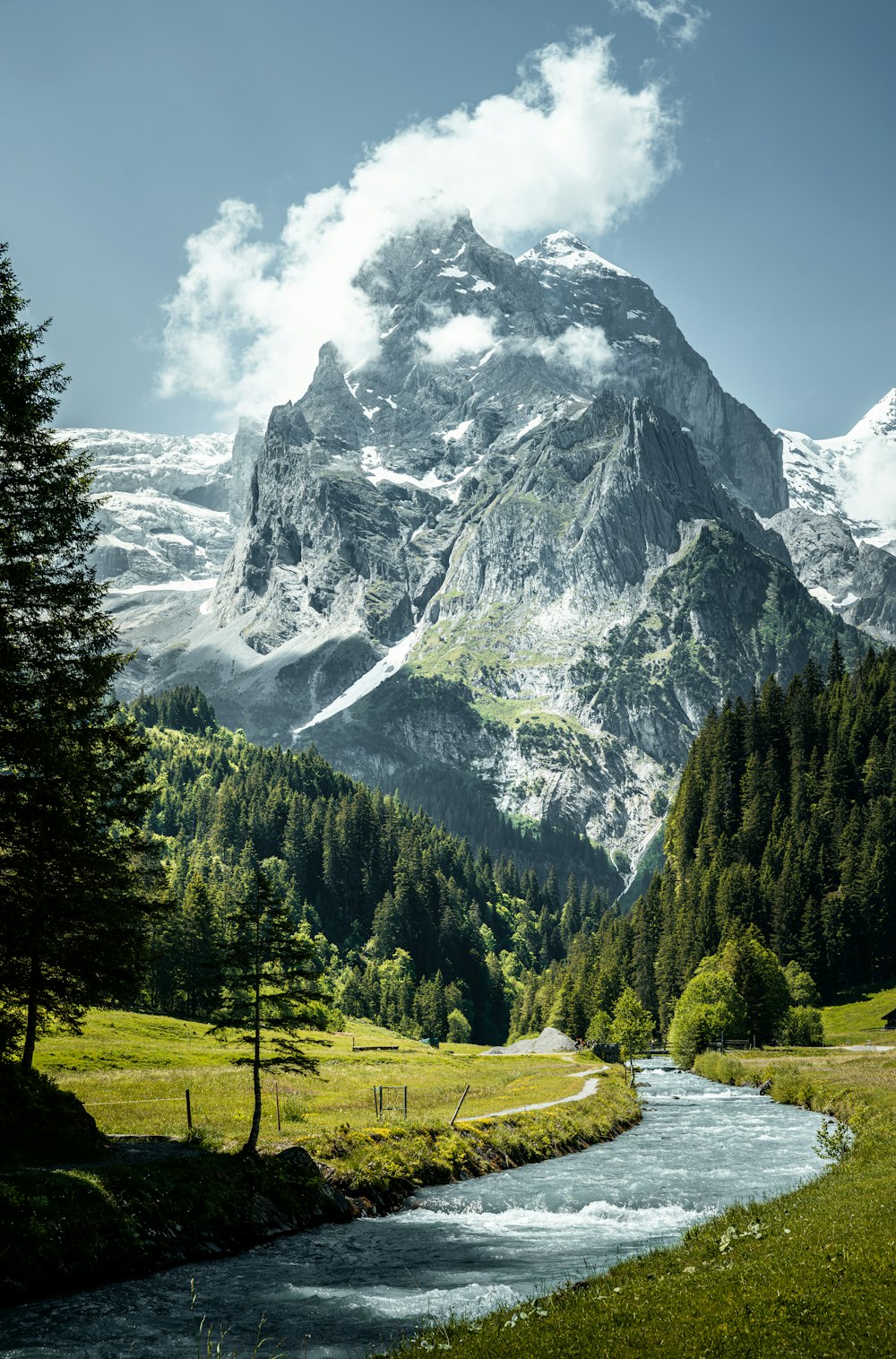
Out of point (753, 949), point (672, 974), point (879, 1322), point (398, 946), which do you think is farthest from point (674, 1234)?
point (398, 946)

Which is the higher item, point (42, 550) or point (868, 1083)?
point (42, 550)

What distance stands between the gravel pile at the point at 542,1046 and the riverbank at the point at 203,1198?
252 ft

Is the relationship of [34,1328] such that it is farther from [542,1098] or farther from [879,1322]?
[542,1098]

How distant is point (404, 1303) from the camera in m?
25.7

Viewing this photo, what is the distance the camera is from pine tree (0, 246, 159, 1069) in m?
28.2

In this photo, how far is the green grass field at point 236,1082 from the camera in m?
46.8

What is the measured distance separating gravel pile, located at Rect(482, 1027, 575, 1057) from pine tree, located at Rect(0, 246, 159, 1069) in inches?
3893

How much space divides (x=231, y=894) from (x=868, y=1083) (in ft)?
364

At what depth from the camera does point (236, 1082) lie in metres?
62.9

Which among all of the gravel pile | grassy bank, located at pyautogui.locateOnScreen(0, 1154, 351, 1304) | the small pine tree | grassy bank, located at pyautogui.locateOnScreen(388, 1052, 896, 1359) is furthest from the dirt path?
grassy bank, located at pyautogui.locateOnScreen(388, 1052, 896, 1359)

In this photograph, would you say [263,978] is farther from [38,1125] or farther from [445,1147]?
[445,1147]

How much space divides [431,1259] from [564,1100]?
1615 inches

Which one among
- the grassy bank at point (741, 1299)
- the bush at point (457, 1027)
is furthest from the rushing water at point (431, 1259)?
the bush at point (457, 1027)

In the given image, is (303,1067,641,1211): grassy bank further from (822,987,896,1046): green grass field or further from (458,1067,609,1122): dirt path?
(822,987,896,1046): green grass field
